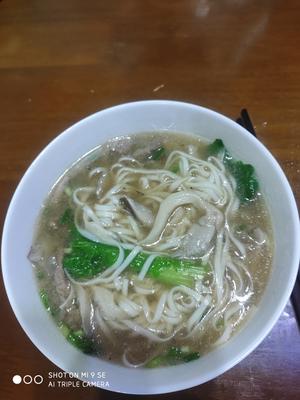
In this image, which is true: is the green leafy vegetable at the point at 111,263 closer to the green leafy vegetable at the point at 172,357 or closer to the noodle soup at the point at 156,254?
the noodle soup at the point at 156,254

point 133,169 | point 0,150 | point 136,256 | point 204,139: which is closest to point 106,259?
point 136,256

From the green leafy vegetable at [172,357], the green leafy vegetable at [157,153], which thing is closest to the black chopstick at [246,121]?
the green leafy vegetable at [157,153]

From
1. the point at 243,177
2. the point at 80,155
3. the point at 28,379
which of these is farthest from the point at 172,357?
the point at 80,155

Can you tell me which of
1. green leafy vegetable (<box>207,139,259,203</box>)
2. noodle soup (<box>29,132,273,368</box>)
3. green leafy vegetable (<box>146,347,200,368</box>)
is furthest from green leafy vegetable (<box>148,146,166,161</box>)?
green leafy vegetable (<box>146,347,200,368</box>)

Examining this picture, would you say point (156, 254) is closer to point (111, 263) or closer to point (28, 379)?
point (111, 263)

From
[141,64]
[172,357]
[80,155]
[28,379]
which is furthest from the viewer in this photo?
[141,64]

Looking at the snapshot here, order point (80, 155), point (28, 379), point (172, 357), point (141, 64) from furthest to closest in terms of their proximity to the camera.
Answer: point (141, 64), point (80, 155), point (28, 379), point (172, 357)

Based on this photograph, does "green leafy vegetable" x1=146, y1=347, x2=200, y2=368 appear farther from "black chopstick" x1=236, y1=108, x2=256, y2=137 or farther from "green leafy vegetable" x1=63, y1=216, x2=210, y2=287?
"black chopstick" x1=236, y1=108, x2=256, y2=137
